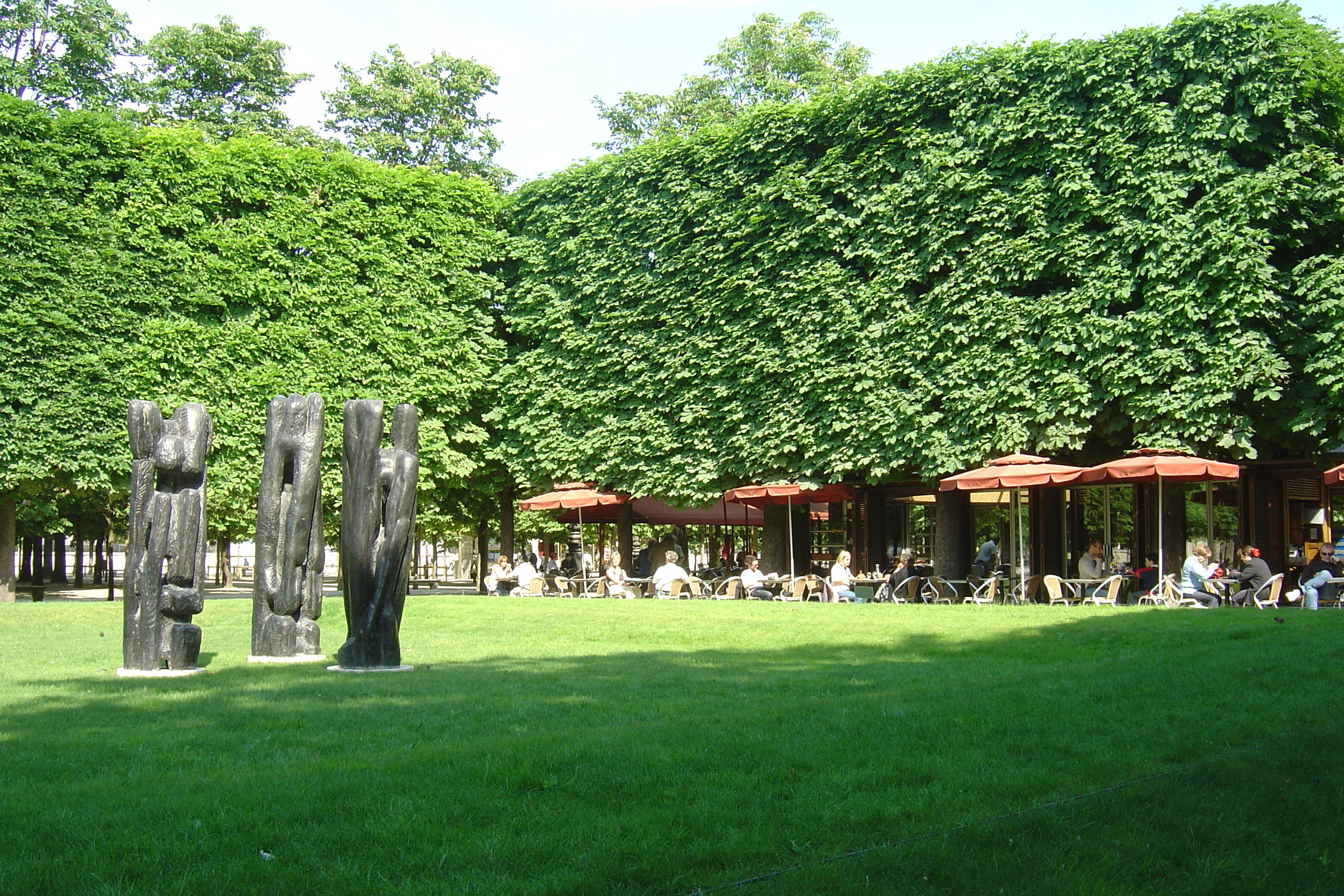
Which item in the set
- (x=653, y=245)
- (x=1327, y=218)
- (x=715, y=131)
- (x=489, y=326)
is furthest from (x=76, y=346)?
(x=1327, y=218)

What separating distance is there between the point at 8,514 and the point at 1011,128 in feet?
69.0

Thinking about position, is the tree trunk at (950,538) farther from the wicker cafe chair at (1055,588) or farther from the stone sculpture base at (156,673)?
the stone sculpture base at (156,673)

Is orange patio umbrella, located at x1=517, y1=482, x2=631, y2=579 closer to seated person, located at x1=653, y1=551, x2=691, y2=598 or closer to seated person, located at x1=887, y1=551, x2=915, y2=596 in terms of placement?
seated person, located at x1=653, y1=551, x2=691, y2=598

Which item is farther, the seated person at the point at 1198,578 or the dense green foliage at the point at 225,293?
the dense green foliage at the point at 225,293

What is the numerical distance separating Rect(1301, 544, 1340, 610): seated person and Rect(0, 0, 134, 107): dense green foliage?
27523mm

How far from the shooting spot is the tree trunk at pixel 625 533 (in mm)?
28641

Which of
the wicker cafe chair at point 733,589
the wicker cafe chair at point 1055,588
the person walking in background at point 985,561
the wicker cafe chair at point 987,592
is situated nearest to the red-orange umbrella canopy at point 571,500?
the wicker cafe chair at point 733,589

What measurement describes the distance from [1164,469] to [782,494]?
23.4 feet

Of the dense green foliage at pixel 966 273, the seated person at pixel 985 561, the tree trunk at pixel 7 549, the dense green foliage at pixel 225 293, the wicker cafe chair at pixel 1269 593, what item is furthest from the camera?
the dense green foliage at pixel 225 293

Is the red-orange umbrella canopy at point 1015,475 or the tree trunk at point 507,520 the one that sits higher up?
the red-orange umbrella canopy at point 1015,475

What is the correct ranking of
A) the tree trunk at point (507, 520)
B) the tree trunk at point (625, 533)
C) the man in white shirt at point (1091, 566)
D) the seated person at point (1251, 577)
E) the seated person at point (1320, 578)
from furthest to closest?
the tree trunk at point (507, 520) < the tree trunk at point (625, 533) < the man in white shirt at point (1091, 566) < the seated person at point (1251, 577) < the seated person at point (1320, 578)

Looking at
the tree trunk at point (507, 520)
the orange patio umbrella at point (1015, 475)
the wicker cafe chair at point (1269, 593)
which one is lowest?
the wicker cafe chair at point (1269, 593)

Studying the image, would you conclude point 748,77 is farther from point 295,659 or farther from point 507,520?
point 295,659

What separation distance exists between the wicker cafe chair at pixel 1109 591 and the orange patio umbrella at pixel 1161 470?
752 millimetres
